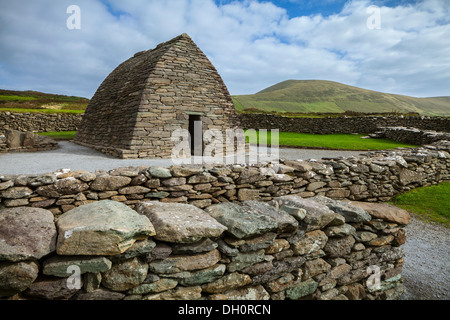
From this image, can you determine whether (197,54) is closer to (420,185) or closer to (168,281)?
(420,185)

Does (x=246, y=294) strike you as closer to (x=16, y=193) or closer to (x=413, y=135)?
(x=16, y=193)

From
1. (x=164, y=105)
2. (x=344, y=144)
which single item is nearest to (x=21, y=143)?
(x=164, y=105)

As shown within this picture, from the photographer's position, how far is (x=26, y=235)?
6.64 feet

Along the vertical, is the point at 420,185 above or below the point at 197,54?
below

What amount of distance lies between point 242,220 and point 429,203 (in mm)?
7500

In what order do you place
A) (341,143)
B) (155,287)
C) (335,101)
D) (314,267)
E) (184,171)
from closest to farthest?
(155,287), (314,267), (184,171), (341,143), (335,101)

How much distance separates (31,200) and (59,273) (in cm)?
269

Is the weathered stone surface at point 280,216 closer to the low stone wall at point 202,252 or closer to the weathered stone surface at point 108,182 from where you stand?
the low stone wall at point 202,252

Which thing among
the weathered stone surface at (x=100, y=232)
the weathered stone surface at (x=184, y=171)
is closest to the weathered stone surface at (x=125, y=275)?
the weathered stone surface at (x=100, y=232)


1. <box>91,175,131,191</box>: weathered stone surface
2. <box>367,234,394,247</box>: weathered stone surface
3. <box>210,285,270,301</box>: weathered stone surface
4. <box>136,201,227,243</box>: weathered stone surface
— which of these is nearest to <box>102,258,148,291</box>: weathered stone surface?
<box>136,201,227,243</box>: weathered stone surface

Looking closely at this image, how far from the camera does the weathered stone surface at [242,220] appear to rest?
2.45 m

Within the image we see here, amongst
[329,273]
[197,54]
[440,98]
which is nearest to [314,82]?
[440,98]

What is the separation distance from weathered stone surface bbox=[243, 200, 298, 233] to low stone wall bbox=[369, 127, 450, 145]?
1549 cm

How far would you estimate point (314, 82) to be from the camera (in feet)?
502
